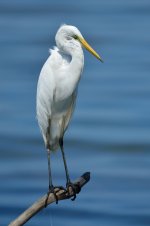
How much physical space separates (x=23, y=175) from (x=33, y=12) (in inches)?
204

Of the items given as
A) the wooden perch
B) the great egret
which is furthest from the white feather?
the wooden perch

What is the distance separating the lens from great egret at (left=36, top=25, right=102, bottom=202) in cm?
703

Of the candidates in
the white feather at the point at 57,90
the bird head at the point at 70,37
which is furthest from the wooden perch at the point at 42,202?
the bird head at the point at 70,37

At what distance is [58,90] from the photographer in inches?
287

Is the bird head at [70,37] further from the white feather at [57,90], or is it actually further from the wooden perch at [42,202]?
the wooden perch at [42,202]

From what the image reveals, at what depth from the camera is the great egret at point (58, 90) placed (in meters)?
7.03

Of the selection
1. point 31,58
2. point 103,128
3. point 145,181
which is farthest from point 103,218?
point 31,58

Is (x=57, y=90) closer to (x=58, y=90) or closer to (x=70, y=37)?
(x=58, y=90)

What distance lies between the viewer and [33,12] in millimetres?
14773

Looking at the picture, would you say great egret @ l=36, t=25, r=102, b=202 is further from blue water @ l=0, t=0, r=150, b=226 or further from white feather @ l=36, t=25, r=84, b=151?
blue water @ l=0, t=0, r=150, b=226

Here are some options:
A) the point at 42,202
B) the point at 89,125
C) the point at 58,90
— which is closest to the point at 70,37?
the point at 58,90

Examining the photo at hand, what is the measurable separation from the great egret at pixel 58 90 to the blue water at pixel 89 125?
1.89 metres

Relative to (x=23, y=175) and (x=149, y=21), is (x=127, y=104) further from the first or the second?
(x=149, y=21)

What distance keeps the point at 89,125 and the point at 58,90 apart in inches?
138
